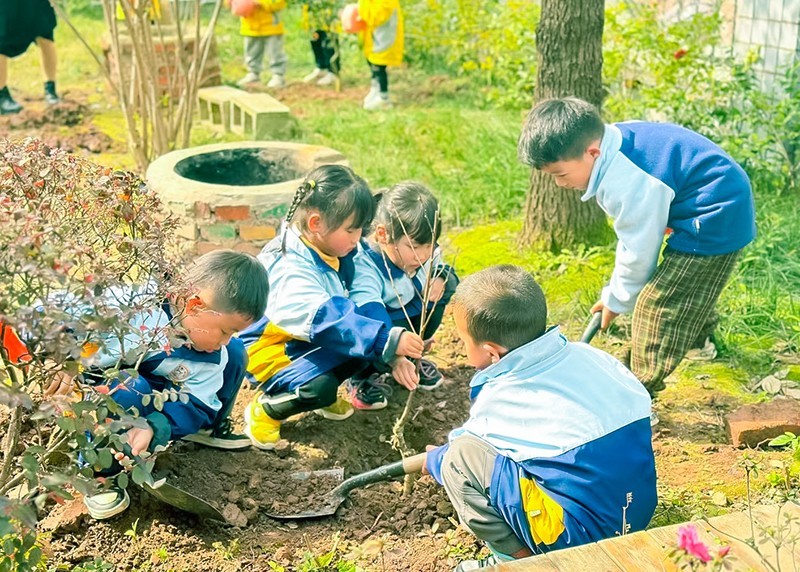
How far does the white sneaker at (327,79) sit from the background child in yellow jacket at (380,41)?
95 cm

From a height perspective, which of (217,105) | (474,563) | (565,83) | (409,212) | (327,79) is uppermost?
(565,83)

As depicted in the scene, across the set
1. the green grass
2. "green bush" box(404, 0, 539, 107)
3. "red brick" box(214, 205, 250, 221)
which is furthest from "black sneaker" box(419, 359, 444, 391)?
"green bush" box(404, 0, 539, 107)

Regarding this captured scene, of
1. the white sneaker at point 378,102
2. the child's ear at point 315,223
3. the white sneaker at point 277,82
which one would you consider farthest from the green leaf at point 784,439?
the white sneaker at point 277,82

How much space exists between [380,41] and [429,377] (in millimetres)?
5612

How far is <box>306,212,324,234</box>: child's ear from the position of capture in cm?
387

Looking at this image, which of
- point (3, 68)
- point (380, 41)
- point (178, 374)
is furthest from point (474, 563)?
point (3, 68)

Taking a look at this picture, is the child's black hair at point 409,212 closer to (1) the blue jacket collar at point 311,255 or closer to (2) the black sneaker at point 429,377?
(1) the blue jacket collar at point 311,255

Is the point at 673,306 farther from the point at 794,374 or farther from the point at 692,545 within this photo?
the point at 692,545

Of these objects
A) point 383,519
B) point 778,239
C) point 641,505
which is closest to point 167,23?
point 778,239

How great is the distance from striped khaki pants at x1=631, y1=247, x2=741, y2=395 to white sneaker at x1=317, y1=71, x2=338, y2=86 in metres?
6.85

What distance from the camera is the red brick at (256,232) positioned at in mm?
5000

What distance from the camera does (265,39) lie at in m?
10.2

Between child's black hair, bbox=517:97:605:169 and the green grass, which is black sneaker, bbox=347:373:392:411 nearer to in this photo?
the green grass

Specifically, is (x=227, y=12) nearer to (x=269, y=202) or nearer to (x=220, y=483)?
(x=269, y=202)
